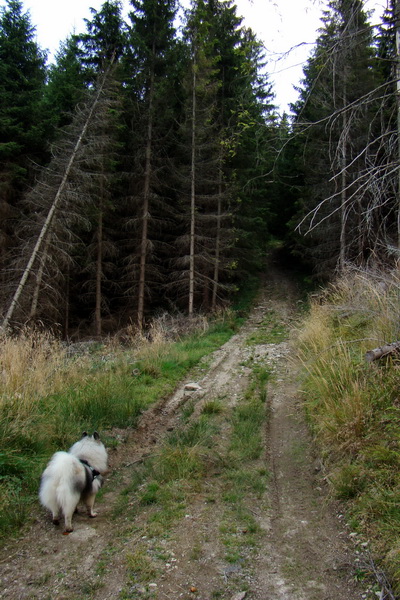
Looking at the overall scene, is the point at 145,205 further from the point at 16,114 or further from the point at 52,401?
the point at 52,401

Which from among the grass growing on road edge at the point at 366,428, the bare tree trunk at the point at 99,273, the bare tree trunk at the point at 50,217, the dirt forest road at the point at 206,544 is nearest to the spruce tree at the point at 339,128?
the grass growing on road edge at the point at 366,428

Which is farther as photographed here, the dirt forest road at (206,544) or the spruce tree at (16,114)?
the spruce tree at (16,114)

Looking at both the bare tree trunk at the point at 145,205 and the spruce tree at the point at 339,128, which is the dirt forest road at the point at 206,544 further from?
the bare tree trunk at the point at 145,205

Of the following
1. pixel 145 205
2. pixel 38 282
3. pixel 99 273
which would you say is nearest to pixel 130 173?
pixel 145 205

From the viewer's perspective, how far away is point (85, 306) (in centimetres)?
1947

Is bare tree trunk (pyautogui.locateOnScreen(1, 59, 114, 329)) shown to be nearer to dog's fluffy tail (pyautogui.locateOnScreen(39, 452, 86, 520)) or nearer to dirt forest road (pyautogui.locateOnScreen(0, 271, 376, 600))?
dirt forest road (pyautogui.locateOnScreen(0, 271, 376, 600))

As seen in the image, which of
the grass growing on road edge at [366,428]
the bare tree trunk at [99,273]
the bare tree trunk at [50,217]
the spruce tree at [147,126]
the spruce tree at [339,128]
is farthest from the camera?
the spruce tree at [147,126]

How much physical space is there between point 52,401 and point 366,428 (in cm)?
448

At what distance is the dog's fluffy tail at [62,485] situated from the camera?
10.8 feet

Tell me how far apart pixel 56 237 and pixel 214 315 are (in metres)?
7.91

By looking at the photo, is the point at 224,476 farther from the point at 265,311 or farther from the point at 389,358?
the point at 265,311

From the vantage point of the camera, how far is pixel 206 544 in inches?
120

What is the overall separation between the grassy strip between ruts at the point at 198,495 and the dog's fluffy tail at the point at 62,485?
0.54 m

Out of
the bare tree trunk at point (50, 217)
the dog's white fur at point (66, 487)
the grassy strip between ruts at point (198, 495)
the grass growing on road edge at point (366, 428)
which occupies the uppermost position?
the bare tree trunk at point (50, 217)
